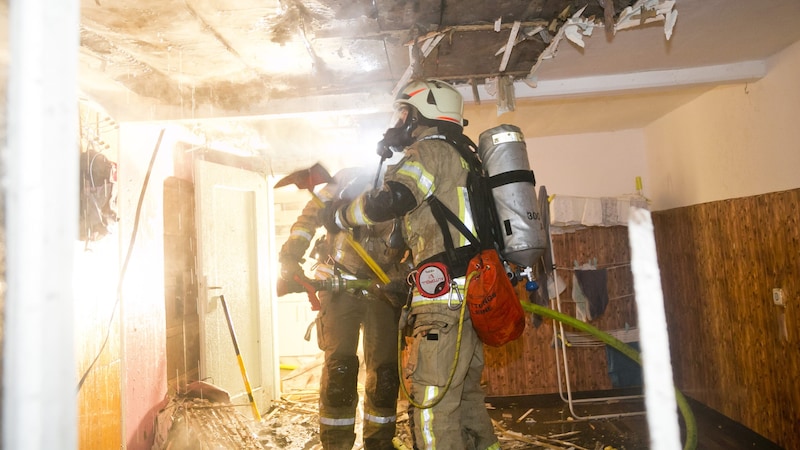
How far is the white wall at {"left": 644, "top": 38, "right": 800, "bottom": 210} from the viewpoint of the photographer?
11.8 feet

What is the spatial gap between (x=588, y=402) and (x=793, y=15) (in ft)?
13.6

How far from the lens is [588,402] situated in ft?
17.5

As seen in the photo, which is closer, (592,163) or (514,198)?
(514,198)

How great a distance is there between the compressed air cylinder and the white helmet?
308mm

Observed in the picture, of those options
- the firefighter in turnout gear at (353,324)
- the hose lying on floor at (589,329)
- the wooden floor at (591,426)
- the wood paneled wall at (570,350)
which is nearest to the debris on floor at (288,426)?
the wooden floor at (591,426)

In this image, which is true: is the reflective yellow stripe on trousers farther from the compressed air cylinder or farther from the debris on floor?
the debris on floor

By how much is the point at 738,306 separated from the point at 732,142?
154cm

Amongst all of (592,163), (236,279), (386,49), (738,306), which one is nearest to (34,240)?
(386,49)

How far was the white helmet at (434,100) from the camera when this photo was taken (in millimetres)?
2754

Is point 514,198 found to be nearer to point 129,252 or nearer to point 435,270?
point 435,270

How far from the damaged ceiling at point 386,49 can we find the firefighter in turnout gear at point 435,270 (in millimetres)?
508

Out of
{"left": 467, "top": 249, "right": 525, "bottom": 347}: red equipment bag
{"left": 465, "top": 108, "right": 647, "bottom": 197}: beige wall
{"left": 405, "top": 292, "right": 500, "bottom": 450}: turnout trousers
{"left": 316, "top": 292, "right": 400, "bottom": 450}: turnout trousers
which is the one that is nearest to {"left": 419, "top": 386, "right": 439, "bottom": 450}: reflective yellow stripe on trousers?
{"left": 405, "top": 292, "right": 500, "bottom": 450}: turnout trousers

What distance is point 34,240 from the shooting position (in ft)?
2.57

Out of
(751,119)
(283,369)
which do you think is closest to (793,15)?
(751,119)
